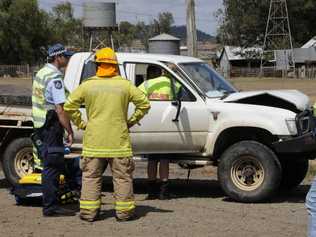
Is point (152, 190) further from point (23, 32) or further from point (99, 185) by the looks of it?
point (23, 32)

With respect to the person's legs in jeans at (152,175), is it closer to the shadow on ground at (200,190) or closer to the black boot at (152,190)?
the black boot at (152,190)

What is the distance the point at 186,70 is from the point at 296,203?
7.41 feet

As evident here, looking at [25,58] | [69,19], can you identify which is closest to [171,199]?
[25,58]

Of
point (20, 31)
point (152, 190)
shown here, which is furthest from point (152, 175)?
point (20, 31)

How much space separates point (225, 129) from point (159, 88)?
40.2 inches

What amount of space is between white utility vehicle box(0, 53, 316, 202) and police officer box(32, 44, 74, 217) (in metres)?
1.44

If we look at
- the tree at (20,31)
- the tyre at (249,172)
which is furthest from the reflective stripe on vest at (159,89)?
the tree at (20,31)

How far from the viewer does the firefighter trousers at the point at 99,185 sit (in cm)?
766

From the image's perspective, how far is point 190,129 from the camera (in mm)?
9102

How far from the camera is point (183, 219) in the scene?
25.7 ft

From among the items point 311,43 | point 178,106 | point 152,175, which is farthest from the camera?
point 311,43

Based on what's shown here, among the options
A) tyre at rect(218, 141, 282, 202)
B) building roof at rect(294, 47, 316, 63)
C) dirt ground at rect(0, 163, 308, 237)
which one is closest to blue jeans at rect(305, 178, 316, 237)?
dirt ground at rect(0, 163, 308, 237)

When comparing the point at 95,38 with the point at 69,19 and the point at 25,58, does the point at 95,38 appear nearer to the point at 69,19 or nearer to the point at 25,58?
the point at 25,58

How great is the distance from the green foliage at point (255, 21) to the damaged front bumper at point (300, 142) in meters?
90.7
